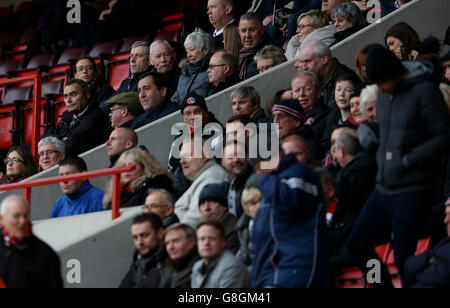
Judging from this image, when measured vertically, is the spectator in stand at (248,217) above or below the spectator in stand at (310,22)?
below

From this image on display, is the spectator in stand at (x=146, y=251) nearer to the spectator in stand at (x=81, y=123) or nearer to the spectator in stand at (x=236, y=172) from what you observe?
the spectator in stand at (x=236, y=172)

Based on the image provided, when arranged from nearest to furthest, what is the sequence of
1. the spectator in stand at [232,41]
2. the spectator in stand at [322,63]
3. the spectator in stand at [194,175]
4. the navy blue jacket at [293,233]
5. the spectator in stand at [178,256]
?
the navy blue jacket at [293,233], the spectator in stand at [178,256], the spectator in stand at [194,175], the spectator in stand at [322,63], the spectator in stand at [232,41]

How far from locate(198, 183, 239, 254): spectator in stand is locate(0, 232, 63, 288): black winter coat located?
4.62 feet

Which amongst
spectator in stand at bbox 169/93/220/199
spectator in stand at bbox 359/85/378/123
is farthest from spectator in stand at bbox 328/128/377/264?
spectator in stand at bbox 169/93/220/199

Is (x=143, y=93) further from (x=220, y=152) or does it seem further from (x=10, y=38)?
(x=10, y=38)

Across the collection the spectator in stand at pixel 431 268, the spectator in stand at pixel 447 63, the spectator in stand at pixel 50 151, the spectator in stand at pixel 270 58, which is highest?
the spectator in stand at pixel 270 58

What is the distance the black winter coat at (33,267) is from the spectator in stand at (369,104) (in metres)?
2.60

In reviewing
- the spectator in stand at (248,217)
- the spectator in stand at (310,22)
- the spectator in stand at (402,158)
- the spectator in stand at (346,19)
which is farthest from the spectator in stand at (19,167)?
the spectator in stand at (402,158)

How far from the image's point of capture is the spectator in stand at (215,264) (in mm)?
7137

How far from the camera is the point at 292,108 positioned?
29.2ft

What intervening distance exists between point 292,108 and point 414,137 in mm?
1985

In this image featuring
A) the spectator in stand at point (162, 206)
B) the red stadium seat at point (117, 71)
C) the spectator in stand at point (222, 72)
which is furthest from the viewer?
the red stadium seat at point (117, 71)

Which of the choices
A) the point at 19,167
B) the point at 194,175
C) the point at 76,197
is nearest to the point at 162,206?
the point at 194,175
